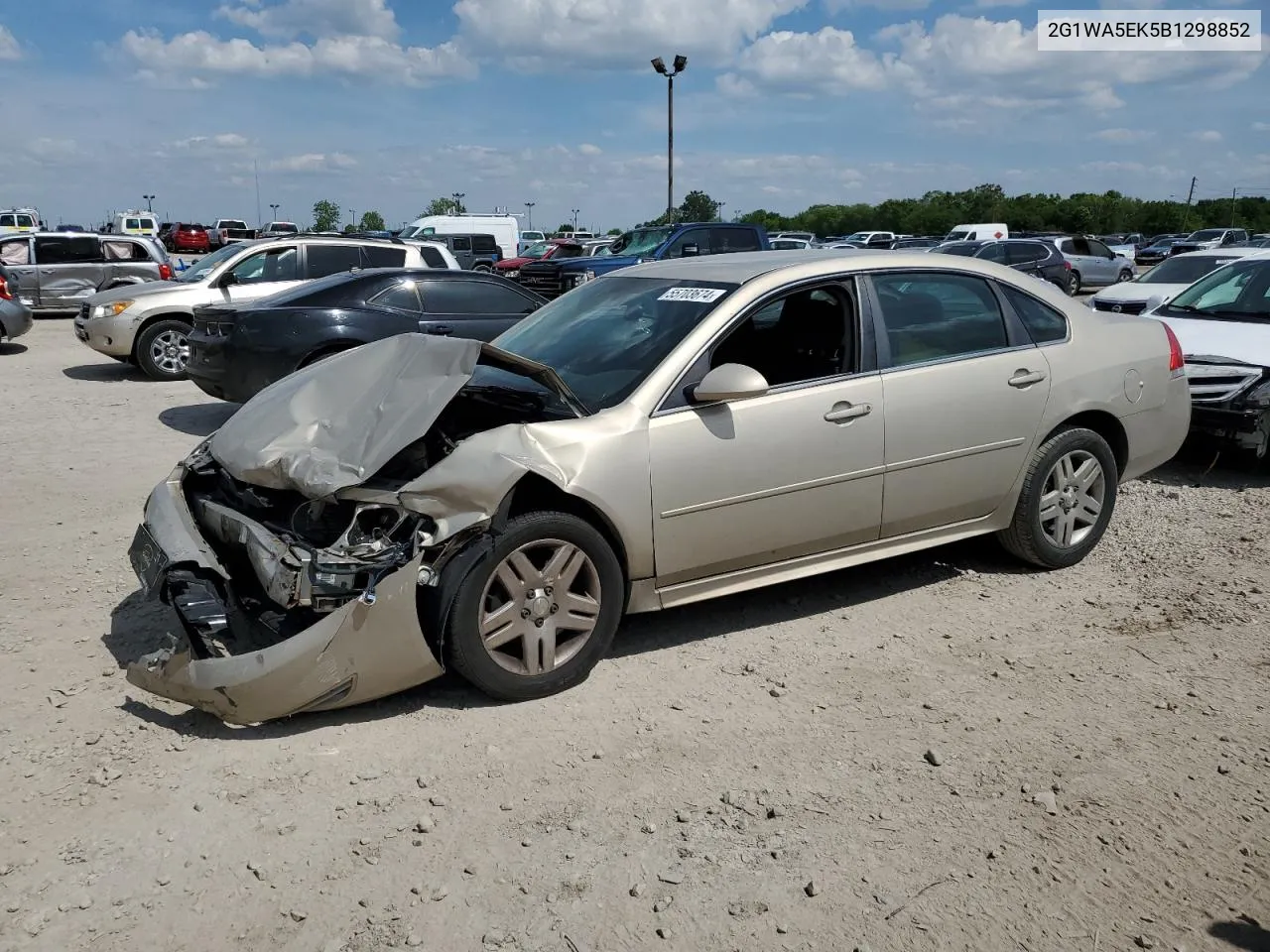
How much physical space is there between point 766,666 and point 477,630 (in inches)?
51.7

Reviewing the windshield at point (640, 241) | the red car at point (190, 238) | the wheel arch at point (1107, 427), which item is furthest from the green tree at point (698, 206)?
the wheel arch at point (1107, 427)

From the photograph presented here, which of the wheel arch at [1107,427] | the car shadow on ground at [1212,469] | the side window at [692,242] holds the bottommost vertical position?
the car shadow on ground at [1212,469]

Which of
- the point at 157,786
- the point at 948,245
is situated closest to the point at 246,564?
the point at 157,786

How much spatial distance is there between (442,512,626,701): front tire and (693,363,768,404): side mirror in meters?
0.74

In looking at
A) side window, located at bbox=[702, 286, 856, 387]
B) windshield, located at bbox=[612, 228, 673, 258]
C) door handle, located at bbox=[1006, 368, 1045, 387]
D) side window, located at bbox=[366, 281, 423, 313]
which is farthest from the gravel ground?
windshield, located at bbox=[612, 228, 673, 258]

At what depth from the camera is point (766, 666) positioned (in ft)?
14.4

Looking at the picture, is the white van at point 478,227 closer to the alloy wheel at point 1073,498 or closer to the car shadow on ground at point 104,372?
the car shadow on ground at point 104,372

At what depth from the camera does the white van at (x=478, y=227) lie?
3478 centimetres

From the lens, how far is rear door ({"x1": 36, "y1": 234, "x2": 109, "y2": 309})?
19203 millimetres

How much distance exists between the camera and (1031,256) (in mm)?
26922

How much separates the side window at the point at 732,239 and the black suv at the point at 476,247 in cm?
1421

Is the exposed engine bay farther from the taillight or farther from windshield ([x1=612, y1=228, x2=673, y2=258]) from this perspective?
windshield ([x1=612, y1=228, x2=673, y2=258])

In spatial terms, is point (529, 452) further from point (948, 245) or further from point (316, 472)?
point (948, 245)

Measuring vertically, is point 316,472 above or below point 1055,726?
above
